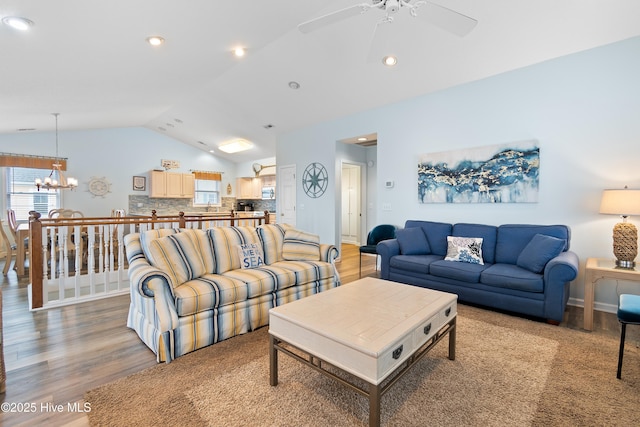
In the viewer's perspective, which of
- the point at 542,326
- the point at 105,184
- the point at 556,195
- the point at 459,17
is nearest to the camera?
the point at 459,17

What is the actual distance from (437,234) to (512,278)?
1193mm

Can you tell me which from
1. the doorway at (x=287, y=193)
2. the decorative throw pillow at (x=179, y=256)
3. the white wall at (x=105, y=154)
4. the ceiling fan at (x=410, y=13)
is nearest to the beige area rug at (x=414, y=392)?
the decorative throw pillow at (x=179, y=256)

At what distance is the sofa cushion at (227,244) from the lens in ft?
9.83

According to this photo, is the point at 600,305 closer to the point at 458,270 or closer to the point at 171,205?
the point at 458,270

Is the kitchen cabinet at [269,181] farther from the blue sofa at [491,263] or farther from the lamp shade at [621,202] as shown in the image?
the lamp shade at [621,202]

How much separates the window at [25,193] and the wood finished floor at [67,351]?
381 centimetres

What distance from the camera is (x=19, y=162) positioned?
6.18m

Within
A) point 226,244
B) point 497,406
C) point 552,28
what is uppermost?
point 552,28

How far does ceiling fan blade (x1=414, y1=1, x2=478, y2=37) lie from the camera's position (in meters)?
1.99

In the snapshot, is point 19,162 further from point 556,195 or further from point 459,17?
point 556,195

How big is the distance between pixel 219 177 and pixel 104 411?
8199 mm

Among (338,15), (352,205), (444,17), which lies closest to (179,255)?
(338,15)

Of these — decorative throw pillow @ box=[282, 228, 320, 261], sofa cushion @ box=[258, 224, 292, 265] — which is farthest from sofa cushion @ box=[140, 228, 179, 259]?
decorative throw pillow @ box=[282, 228, 320, 261]

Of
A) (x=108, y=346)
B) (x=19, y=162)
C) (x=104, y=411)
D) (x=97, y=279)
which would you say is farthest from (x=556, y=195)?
(x=19, y=162)
